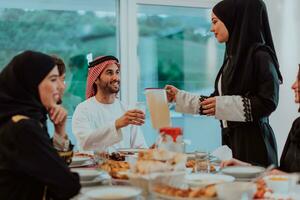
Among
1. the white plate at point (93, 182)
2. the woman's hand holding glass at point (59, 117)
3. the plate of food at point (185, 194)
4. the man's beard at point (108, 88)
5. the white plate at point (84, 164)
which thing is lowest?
the white plate at point (93, 182)

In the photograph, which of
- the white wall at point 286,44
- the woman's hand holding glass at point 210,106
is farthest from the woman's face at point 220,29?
the white wall at point 286,44

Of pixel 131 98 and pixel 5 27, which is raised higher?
pixel 5 27

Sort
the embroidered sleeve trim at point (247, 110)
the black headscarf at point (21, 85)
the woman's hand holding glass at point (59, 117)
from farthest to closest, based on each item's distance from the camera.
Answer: the embroidered sleeve trim at point (247, 110) < the woman's hand holding glass at point (59, 117) < the black headscarf at point (21, 85)

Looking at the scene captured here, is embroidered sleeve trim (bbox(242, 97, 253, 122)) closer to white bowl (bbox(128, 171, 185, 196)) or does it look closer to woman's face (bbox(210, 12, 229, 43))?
woman's face (bbox(210, 12, 229, 43))

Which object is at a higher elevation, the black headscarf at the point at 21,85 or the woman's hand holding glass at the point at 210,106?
the black headscarf at the point at 21,85

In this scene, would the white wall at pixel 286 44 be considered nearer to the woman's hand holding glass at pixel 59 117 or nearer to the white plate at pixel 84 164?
the white plate at pixel 84 164

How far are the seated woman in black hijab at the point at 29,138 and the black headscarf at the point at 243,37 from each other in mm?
1158

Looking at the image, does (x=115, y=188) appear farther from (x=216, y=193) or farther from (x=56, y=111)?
(x=56, y=111)

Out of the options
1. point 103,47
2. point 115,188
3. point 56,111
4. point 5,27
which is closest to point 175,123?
point 103,47

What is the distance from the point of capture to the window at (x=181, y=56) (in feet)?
14.0

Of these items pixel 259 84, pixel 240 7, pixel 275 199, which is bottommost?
pixel 275 199

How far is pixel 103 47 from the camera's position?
13.6ft

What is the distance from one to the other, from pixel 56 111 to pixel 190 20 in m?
2.85

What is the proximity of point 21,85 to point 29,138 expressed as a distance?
216 mm
